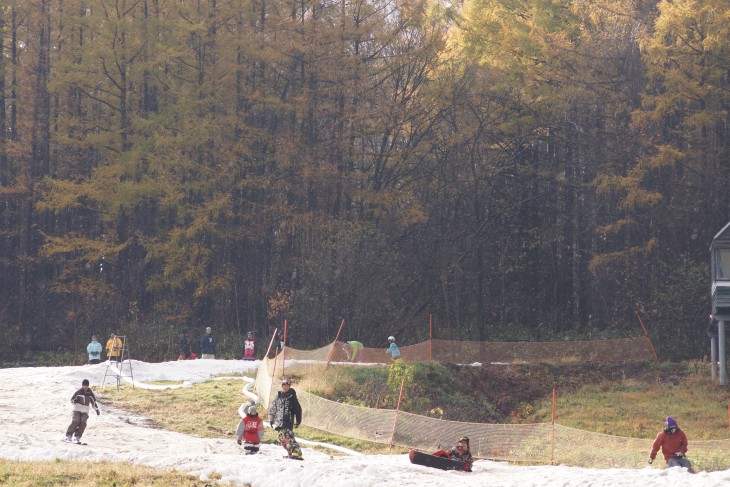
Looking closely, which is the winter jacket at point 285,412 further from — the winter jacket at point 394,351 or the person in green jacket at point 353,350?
the winter jacket at point 394,351

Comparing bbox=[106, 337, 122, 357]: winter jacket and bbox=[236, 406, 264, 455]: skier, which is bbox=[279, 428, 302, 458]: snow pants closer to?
bbox=[236, 406, 264, 455]: skier

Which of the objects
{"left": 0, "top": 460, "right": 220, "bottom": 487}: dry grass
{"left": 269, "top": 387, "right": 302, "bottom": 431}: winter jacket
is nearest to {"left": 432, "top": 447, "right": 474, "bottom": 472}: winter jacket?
{"left": 269, "top": 387, "right": 302, "bottom": 431}: winter jacket

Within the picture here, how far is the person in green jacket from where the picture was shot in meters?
34.8

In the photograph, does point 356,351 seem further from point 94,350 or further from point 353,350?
point 94,350

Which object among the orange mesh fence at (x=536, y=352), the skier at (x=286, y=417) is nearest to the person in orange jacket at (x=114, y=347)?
the orange mesh fence at (x=536, y=352)

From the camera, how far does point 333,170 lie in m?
48.7

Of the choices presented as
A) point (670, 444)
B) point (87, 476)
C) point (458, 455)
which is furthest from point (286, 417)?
point (670, 444)

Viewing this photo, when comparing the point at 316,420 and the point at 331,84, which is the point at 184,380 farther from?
the point at 331,84

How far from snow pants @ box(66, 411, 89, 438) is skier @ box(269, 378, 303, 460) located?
4.42m

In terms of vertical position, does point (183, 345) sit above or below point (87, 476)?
above

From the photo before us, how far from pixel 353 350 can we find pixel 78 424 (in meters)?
14.0

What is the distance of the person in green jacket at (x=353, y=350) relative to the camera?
114 ft

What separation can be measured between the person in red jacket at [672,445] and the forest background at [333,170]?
26286 mm

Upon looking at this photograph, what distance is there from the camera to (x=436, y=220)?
50656 millimetres
